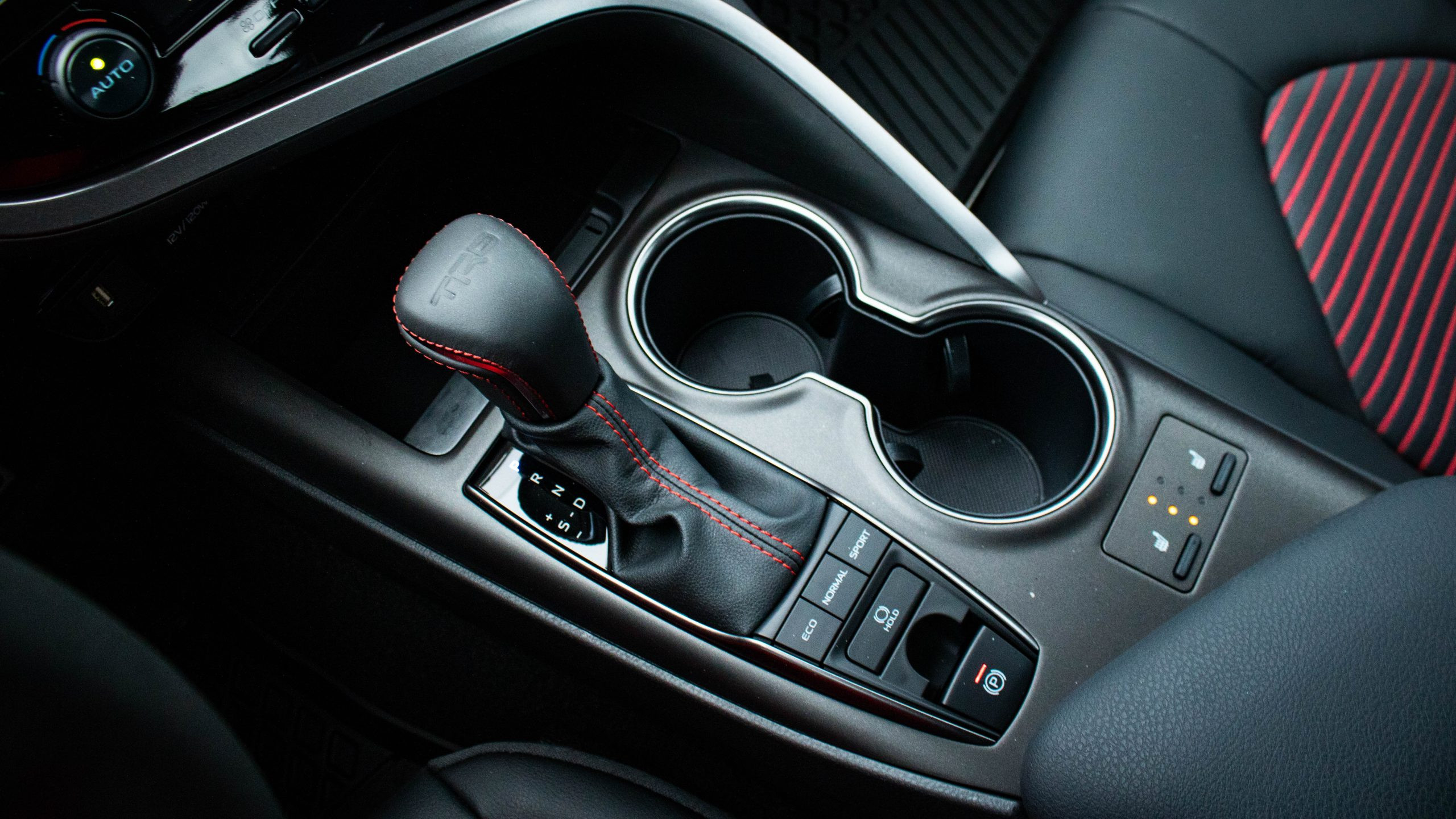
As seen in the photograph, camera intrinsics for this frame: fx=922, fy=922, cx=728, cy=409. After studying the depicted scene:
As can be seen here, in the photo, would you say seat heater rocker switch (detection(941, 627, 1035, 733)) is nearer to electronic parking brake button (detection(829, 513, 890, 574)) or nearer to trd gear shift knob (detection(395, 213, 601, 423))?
electronic parking brake button (detection(829, 513, 890, 574))

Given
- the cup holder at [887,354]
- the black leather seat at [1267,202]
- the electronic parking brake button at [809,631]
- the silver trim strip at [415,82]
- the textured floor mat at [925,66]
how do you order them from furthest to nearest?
the textured floor mat at [925,66]
the black leather seat at [1267,202]
the cup holder at [887,354]
the electronic parking brake button at [809,631]
the silver trim strip at [415,82]

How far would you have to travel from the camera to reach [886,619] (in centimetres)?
83

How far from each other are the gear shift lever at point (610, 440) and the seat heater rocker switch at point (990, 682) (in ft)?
0.58

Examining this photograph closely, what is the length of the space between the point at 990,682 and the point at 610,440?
0.41 m

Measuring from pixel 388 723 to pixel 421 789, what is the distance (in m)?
0.43

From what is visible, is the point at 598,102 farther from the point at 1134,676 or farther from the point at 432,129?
the point at 1134,676

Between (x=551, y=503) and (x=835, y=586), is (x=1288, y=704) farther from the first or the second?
(x=551, y=503)

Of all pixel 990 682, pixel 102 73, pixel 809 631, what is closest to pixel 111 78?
pixel 102 73

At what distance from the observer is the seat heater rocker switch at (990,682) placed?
2.69 feet

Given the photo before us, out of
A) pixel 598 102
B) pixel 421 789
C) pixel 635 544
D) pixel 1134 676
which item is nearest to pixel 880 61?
pixel 598 102

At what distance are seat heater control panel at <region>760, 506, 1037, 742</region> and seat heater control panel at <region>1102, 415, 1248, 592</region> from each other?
16 centimetres

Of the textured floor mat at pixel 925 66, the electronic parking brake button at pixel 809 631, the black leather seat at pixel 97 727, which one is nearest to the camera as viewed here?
the black leather seat at pixel 97 727

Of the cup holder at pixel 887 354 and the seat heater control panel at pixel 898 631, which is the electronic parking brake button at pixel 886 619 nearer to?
the seat heater control panel at pixel 898 631

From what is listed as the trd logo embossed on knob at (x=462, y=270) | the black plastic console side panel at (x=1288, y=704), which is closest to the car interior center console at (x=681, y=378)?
the trd logo embossed on knob at (x=462, y=270)
